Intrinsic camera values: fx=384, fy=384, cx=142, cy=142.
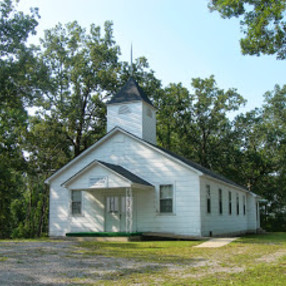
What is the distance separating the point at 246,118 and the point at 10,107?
955 inches

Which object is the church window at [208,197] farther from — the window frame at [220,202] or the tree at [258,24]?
the tree at [258,24]

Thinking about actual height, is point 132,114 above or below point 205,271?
above

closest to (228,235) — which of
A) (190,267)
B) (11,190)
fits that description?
(11,190)

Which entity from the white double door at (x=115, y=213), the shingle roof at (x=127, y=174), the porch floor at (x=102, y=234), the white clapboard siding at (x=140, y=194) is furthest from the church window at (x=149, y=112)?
the porch floor at (x=102, y=234)

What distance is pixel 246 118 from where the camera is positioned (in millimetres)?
38812

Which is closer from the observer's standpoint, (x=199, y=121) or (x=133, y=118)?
(x=133, y=118)

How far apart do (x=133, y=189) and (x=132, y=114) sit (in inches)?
198

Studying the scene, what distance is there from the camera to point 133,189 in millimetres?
20078

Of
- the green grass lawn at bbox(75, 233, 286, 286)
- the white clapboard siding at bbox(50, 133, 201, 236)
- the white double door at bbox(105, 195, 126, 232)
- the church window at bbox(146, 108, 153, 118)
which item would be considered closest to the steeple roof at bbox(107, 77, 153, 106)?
the church window at bbox(146, 108, 153, 118)

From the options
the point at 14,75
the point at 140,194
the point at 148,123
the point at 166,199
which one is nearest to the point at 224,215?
the point at 166,199

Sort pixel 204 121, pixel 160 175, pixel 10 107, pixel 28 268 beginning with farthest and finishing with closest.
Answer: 1. pixel 204 121
2. pixel 10 107
3. pixel 160 175
4. pixel 28 268

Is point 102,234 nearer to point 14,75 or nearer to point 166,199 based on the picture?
point 166,199

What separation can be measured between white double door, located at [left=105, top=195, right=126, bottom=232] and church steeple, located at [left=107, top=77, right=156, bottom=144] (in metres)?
4.13

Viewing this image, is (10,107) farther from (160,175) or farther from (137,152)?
(160,175)
